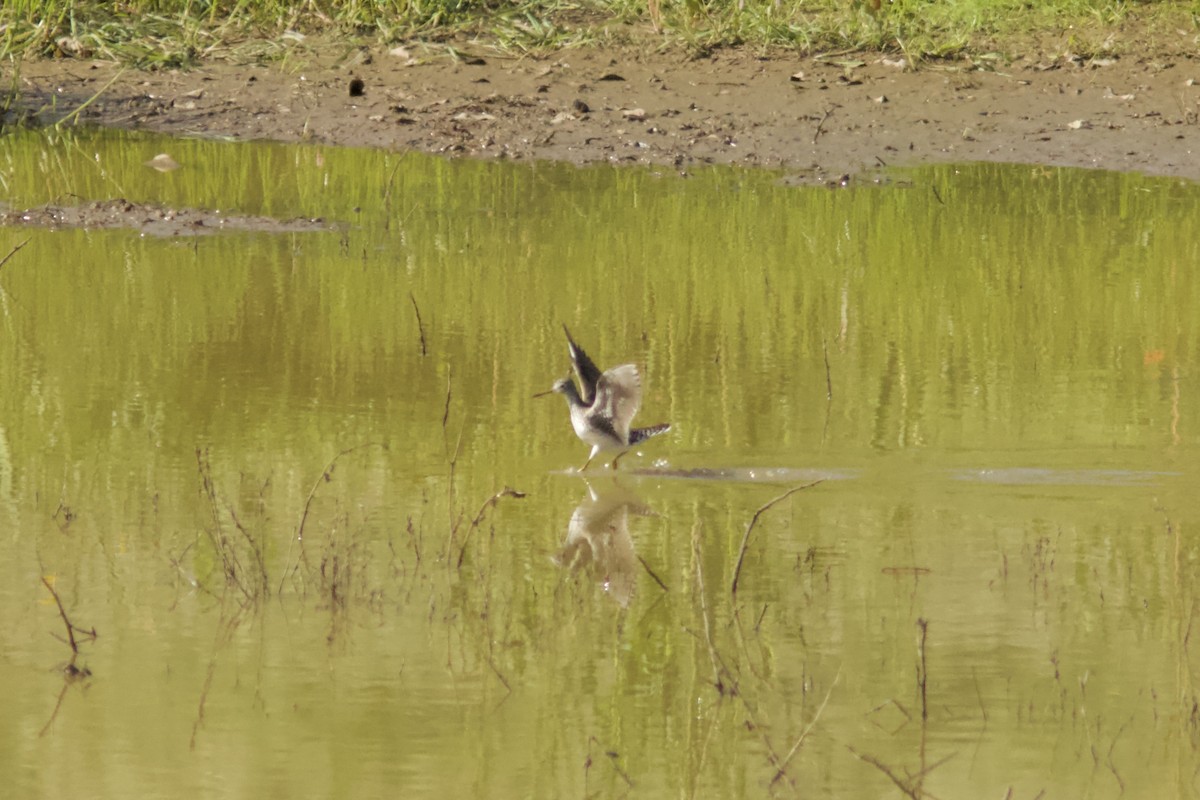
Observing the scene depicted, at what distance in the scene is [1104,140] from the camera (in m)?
11.5

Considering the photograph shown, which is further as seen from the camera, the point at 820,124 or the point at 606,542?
the point at 820,124

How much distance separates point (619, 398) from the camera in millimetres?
5875

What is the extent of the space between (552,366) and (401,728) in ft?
10.1

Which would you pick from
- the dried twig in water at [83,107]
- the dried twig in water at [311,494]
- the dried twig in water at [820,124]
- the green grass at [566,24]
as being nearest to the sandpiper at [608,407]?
the dried twig in water at [311,494]

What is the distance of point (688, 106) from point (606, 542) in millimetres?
7208

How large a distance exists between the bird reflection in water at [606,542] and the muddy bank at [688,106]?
562 cm

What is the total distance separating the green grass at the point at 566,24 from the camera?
13.0m

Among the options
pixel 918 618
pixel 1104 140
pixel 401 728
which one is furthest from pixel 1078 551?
pixel 1104 140

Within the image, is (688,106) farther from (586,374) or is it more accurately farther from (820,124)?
(586,374)

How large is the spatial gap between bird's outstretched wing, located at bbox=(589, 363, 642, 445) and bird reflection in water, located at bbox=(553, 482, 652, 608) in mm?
190

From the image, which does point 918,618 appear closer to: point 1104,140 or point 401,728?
point 401,728

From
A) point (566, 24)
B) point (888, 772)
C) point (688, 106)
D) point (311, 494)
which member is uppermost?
point (566, 24)

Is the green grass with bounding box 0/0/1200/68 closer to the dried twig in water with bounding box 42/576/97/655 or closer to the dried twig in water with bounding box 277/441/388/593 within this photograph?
the dried twig in water with bounding box 277/441/388/593

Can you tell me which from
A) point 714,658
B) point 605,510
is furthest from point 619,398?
point 714,658
